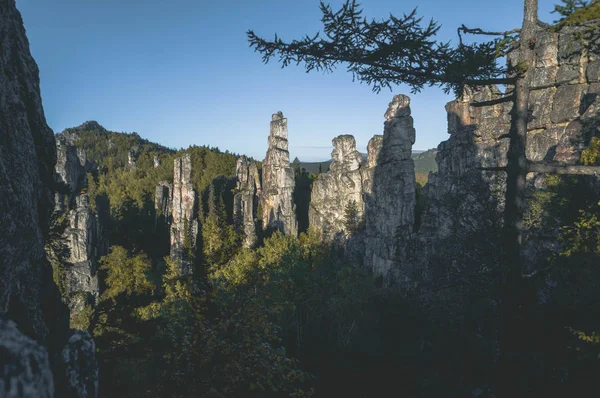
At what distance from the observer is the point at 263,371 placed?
29.6 feet

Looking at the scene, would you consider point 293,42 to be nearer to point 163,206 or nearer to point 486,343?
point 486,343

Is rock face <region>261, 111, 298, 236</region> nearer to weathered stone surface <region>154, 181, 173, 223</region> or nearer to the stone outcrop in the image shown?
weathered stone surface <region>154, 181, 173, 223</region>

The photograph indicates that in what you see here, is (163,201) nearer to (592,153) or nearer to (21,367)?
(592,153)

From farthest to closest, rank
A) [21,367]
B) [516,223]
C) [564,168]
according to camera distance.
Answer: [516,223]
[564,168]
[21,367]

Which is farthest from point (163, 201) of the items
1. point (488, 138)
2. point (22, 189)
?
point (22, 189)

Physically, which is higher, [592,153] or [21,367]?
[592,153]

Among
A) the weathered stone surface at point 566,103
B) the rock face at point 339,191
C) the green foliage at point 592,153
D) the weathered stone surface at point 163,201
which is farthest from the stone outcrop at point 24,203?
the weathered stone surface at point 163,201

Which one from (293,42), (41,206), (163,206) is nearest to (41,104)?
(41,206)

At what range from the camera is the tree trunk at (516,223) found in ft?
21.4

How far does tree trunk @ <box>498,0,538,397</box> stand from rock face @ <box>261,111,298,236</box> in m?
52.2

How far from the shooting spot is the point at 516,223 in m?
6.96

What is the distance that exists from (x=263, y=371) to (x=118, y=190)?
92307 mm

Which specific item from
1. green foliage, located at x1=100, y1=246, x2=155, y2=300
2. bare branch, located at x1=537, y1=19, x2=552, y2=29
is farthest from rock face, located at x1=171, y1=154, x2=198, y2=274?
bare branch, located at x1=537, y1=19, x2=552, y2=29

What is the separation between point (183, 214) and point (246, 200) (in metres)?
11.2
